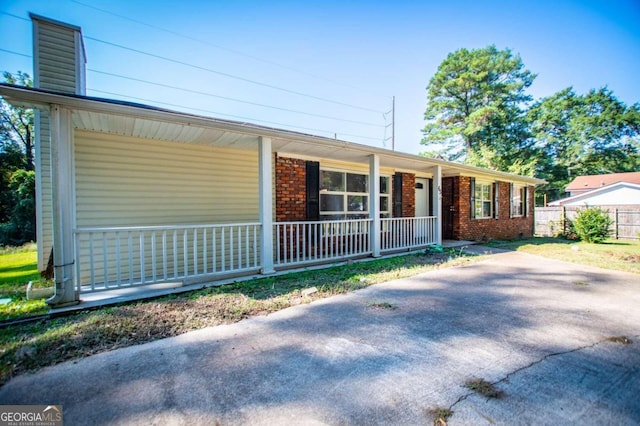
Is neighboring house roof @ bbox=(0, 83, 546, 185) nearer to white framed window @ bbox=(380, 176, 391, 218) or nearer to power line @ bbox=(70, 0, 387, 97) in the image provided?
white framed window @ bbox=(380, 176, 391, 218)

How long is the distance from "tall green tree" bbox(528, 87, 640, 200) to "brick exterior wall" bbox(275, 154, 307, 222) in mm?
27331

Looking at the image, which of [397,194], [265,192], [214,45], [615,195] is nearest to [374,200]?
[397,194]

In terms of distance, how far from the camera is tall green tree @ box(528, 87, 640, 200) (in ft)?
85.2

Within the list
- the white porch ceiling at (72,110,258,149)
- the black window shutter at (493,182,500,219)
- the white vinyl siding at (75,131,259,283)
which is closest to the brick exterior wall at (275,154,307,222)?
the white vinyl siding at (75,131,259,283)

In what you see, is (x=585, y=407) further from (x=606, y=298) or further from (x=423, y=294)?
(x=606, y=298)

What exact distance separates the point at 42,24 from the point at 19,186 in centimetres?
1404

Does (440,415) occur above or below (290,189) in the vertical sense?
below

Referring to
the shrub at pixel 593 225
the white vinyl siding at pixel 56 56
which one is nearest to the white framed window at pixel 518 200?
the shrub at pixel 593 225

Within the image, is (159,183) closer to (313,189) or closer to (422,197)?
(313,189)

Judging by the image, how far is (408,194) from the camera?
973cm

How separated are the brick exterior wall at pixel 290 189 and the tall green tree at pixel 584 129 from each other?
27.3 m

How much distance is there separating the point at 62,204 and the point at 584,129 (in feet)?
123

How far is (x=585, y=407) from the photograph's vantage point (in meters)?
1.88

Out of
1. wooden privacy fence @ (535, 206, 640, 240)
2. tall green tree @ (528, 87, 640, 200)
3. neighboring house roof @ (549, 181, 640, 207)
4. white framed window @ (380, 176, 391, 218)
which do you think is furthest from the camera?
tall green tree @ (528, 87, 640, 200)
